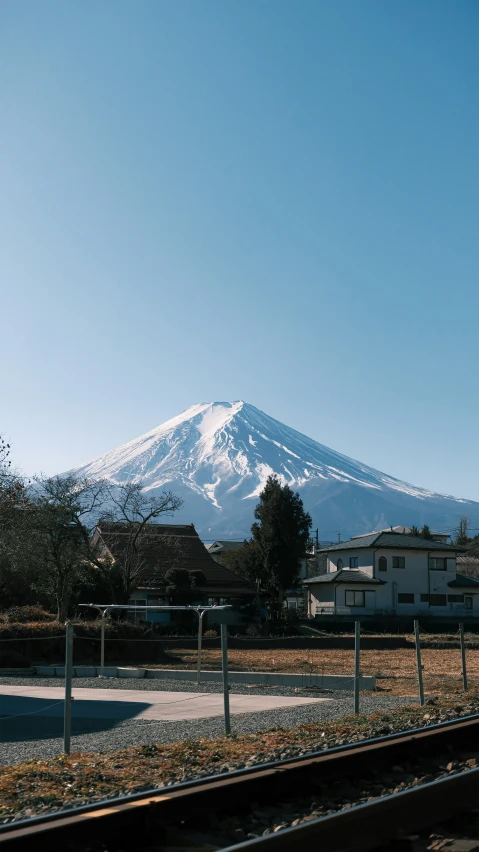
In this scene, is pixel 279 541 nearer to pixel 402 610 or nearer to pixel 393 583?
pixel 393 583

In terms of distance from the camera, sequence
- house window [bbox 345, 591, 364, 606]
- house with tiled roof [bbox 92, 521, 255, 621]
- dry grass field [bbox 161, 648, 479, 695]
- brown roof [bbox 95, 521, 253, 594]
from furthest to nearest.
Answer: house window [bbox 345, 591, 364, 606] → brown roof [bbox 95, 521, 253, 594] → house with tiled roof [bbox 92, 521, 255, 621] → dry grass field [bbox 161, 648, 479, 695]

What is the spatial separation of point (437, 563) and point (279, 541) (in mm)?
13008

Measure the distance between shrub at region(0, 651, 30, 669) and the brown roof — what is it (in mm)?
19217

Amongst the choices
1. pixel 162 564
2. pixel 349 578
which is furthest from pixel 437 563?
pixel 162 564

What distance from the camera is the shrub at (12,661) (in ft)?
80.4

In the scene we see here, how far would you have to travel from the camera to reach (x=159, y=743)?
980 centimetres

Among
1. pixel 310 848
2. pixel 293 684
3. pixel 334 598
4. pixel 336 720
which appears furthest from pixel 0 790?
pixel 334 598

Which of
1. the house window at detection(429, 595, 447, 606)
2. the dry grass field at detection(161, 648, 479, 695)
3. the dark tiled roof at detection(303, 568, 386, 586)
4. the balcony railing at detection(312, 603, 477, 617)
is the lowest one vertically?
the balcony railing at detection(312, 603, 477, 617)

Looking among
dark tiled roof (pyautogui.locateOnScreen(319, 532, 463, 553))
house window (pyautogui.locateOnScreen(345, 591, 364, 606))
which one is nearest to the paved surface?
house window (pyautogui.locateOnScreen(345, 591, 364, 606))

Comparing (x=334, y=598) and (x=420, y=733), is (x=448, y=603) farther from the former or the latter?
(x=420, y=733)

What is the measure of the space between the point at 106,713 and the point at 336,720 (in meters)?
4.00

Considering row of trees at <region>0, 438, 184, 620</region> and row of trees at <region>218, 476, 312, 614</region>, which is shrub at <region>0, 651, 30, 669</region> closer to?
row of trees at <region>0, 438, 184, 620</region>

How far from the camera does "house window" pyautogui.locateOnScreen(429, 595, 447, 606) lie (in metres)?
61.7

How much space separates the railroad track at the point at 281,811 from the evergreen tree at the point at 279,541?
170ft
